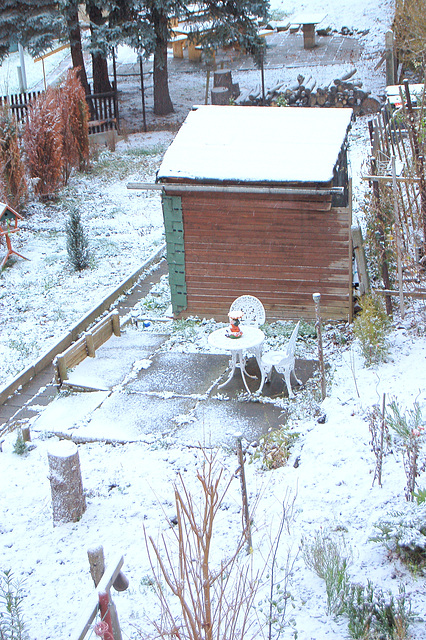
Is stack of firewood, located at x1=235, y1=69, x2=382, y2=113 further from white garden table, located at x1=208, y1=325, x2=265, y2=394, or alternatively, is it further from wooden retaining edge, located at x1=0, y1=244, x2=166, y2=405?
white garden table, located at x1=208, y1=325, x2=265, y2=394

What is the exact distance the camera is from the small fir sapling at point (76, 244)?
1345cm

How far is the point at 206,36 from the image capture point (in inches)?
863

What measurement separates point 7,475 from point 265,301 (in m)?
4.94

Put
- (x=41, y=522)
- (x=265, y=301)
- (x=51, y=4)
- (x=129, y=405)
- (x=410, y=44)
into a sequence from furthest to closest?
(x=51, y=4) < (x=410, y=44) < (x=265, y=301) < (x=129, y=405) < (x=41, y=522)

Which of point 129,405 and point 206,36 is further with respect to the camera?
point 206,36

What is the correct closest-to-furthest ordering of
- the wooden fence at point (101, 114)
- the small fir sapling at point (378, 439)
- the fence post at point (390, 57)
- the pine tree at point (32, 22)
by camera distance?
the small fir sapling at point (378, 439)
the pine tree at point (32, 22)
the fence post at point (390, 57)
the wooden fence at point (101, 114)

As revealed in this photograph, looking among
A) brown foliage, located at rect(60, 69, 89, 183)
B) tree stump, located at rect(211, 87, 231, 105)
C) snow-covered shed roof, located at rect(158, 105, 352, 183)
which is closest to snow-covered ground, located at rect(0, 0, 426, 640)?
snow-covered shed roof, located at rect(158, 105, 352, 183)

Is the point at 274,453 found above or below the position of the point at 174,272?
below

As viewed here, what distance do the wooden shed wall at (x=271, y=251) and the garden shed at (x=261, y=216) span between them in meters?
0.02

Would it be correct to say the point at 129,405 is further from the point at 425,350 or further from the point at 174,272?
the point at 425,350

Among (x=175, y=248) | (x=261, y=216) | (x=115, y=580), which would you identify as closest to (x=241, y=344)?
(x=261, y=216)

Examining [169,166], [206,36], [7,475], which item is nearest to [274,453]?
[7,475]

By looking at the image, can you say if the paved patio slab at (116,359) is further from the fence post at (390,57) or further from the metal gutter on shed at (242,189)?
the fence post at (390,57)

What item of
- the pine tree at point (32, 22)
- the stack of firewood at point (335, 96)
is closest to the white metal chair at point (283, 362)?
the stack of firewood at point (335, 96)
